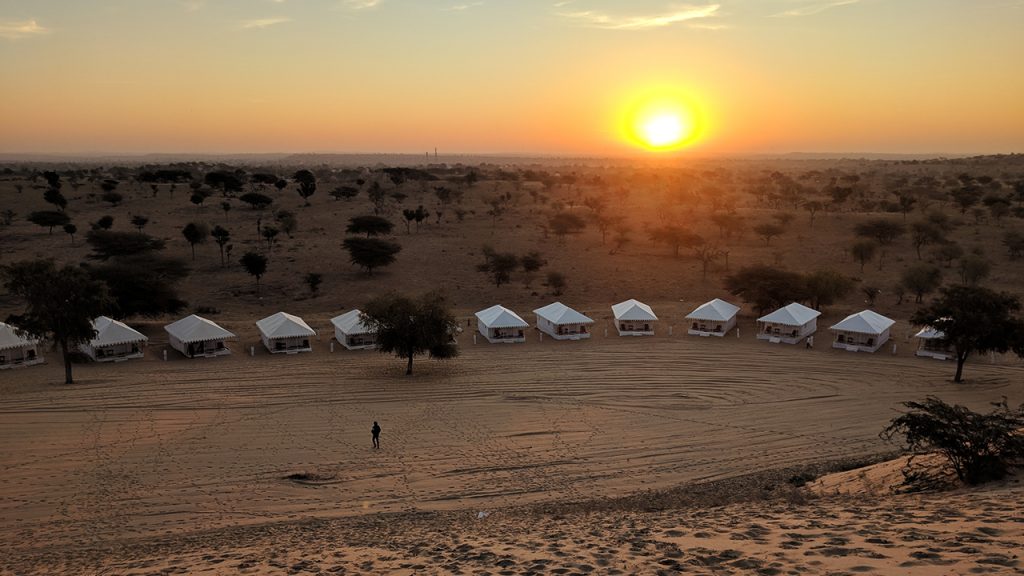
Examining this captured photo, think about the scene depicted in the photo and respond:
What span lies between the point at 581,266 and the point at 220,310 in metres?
27.4

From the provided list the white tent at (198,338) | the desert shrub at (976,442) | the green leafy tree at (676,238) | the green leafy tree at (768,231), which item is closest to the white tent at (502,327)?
the white tent at (198,338)

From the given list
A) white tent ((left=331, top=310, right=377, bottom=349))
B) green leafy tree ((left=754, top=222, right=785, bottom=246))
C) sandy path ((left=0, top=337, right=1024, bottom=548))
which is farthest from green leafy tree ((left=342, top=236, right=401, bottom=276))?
green leafy tree ((left=754, top=222, right=785, bottom=246))

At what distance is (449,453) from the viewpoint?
20891 millimetres

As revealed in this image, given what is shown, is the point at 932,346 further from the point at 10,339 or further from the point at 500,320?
the point at 10,339

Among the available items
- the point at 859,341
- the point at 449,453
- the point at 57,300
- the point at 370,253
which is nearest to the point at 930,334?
the point at 859,341

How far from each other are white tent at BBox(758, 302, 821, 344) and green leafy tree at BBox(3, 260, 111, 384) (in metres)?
32.9

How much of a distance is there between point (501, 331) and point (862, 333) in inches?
737

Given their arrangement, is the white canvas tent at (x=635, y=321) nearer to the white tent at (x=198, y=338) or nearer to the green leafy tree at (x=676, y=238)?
the white tent at (x=198, y=338)

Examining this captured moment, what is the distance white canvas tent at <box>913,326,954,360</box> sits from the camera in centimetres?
3288

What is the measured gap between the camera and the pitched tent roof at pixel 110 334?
32.8m

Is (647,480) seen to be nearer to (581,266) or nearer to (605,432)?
(605,432)

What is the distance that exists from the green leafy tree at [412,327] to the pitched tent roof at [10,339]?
631 inches

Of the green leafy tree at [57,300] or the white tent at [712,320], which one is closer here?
the green leafy tree at [57,300]

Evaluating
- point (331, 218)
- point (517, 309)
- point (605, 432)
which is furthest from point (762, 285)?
point (331, 218)
